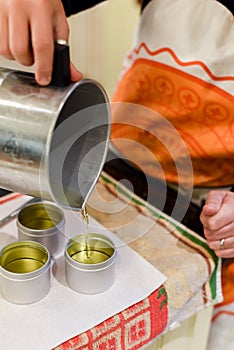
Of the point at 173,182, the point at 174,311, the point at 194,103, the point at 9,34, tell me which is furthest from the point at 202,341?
the point at 9,34

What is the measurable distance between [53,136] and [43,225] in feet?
0.82

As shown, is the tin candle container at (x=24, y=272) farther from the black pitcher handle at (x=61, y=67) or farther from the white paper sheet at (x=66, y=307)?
the black pitcher handle at (x=61, y=67)

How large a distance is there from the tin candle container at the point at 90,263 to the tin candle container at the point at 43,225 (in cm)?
3

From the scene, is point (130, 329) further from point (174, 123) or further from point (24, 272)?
point (174, 123)

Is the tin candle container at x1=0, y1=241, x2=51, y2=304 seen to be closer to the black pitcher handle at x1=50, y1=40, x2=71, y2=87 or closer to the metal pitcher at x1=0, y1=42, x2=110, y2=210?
the metal pitcher at x1=0, y1=42, x2=110, y2=210

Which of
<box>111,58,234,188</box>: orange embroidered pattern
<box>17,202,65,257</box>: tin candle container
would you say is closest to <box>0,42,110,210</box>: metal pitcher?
<box>17,202,65,257</box>: tin candle container

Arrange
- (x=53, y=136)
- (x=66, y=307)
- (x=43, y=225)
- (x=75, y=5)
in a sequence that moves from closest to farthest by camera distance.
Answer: (x=53, y=136), (x=66, y=307), (x=43, y=225), (x=75, y=5)

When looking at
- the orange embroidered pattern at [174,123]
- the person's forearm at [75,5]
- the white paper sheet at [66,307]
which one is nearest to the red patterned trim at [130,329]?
the white paper sheet at [66,307]

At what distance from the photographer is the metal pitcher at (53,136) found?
21.1 inches

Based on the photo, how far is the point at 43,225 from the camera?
2.53 ft

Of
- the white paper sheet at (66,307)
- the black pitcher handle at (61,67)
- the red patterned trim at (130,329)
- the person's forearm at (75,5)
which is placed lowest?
the red patterned trim at (130,329)

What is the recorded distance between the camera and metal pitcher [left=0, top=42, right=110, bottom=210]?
54 centimetres

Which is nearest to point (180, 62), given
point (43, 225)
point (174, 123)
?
point (174, 123)

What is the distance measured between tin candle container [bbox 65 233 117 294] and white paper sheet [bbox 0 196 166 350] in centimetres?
1
